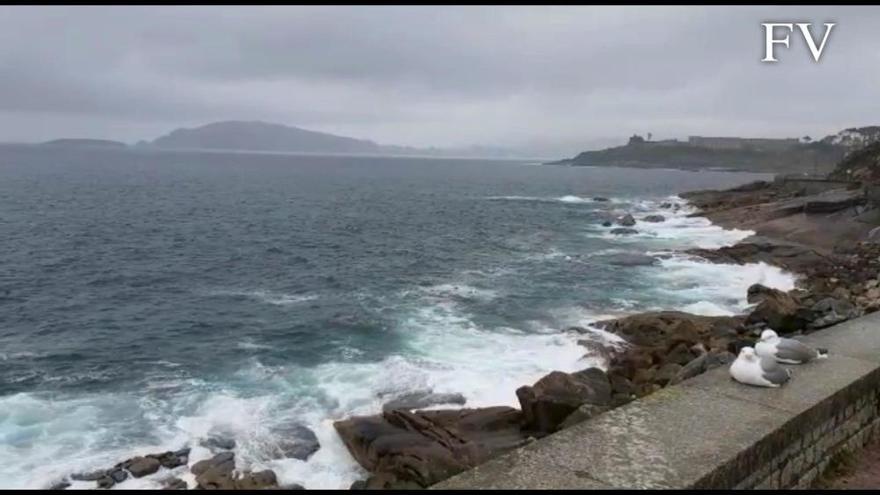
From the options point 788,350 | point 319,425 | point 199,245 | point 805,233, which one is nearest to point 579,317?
point 319,425

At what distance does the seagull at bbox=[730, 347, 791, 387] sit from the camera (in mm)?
6078

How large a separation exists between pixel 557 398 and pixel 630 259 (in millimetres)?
22316

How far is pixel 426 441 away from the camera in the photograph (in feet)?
38.2

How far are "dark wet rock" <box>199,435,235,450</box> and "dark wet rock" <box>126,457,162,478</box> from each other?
1.02 metres

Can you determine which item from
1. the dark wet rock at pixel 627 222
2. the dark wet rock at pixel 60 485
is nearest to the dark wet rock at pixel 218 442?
the dark wet rock at pixel 60 485

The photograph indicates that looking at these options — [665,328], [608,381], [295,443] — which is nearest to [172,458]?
[295,443]

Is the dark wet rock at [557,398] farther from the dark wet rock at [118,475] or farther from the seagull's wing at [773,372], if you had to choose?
the dark wet rock at [118,475]

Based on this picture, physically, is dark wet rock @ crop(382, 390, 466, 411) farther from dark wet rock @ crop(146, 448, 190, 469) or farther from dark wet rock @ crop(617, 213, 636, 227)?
dark wet rock @ crop(617, 213, 636, 227)

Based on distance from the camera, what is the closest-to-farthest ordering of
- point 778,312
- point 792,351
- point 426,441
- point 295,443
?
point 792,351, point 426,441, point 295,443, point 778,312

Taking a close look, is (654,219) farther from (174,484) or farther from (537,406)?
(174,484)

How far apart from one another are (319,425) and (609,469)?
32.3 feet

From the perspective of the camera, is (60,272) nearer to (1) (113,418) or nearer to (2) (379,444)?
(1) (113,418)

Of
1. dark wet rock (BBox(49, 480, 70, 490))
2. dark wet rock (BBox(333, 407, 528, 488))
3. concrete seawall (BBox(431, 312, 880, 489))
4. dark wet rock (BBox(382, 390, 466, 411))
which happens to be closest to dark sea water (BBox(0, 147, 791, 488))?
dark wet rock (BBox(49, 480, 70, 490))

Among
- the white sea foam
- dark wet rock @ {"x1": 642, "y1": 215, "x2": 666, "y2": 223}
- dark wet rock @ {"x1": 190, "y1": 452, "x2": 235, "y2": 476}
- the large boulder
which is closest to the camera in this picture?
dark wet rock @ {"x1": 190, "y1": 452, "x2": 235, "y2": 476}
